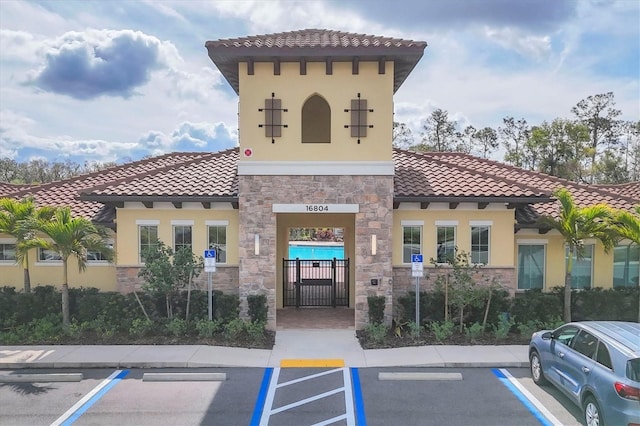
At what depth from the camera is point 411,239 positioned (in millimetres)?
14859

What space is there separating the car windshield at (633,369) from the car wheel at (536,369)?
9.43ft

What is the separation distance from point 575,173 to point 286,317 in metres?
36.4

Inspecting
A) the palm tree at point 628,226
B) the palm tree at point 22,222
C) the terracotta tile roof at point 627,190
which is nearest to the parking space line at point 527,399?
the palm tree at point 628,226

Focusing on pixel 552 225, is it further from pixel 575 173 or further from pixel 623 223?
pixel 575 173

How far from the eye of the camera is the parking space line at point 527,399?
8.49 m

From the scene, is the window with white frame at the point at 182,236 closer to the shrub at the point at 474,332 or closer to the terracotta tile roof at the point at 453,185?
the terracotta tile roof at the point at 453,185

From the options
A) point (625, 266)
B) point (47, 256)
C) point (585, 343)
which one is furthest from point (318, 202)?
point (625, 266)

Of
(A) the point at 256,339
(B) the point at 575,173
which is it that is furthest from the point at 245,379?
(B) the point at 575,173

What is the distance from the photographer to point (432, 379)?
34.1 ft

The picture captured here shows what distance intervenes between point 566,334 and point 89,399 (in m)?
9.09

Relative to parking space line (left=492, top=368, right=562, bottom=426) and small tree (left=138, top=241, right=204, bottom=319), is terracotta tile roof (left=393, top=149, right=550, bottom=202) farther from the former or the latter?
small tree (left=138, top=241, right=204, bottom=319)

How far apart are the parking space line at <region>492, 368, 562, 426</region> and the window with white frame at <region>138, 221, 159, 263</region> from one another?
10.2 metres

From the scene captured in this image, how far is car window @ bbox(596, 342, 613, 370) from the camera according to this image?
297 inches

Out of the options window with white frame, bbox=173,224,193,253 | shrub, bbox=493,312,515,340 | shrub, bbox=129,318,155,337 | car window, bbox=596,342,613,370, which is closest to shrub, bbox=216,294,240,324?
shrub, bbox=129,318,155,337
